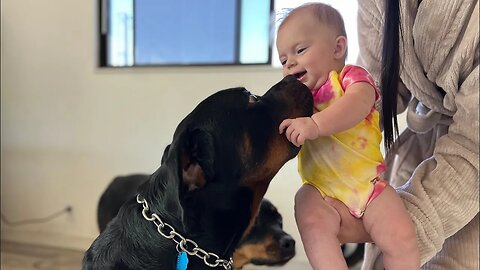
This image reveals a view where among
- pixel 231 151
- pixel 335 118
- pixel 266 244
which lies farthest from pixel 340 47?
pixel 266 244

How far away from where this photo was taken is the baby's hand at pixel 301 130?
3.03 ft

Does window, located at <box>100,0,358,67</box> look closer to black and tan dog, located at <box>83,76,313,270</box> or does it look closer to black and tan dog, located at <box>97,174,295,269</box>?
black and tan dog, located at <box>97,174,295,269</box>

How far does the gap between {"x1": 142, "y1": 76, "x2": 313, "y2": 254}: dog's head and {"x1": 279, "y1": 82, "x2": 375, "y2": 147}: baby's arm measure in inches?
2.4

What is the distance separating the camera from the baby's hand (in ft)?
3.03

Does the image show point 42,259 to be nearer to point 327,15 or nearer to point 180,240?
point 180,240

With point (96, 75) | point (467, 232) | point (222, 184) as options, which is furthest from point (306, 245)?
point (96, 75)

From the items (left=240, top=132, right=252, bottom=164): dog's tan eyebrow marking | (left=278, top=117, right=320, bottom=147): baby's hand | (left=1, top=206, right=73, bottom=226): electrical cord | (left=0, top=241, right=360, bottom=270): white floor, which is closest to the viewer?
(left=278, top=117, right=320, bottom=147): baby's hand

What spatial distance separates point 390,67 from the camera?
3.75ft

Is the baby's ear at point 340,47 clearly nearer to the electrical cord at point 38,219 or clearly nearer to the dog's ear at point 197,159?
the dog's ear at point 197,159

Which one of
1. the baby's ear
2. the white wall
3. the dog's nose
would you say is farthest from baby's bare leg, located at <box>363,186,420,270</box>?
the white wall

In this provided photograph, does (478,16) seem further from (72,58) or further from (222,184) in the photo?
(72,58)

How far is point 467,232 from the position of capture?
116cm

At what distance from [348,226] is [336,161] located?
13cm

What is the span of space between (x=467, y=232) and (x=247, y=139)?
1.75ft
